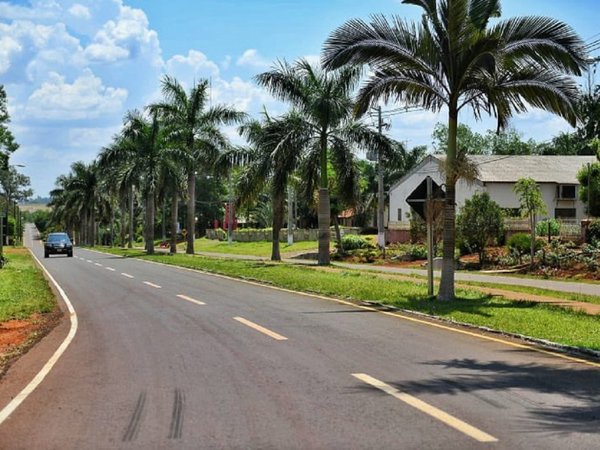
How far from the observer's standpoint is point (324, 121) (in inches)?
1224

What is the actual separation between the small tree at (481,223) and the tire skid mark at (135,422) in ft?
85.8

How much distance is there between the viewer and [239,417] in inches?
254

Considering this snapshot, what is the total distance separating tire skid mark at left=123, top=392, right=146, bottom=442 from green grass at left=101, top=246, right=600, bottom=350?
270 inches

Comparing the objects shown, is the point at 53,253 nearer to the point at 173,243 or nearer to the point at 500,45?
the point at 173,243

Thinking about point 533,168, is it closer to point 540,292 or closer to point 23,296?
point 540,292

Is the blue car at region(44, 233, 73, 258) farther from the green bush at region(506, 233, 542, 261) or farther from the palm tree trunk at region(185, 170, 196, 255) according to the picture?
the green bush at region(506, 233, 542, 261)

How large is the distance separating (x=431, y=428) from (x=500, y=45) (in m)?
12.1

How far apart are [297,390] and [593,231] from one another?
87.6 feet

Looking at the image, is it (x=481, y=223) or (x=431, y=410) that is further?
(x=481, y=223)

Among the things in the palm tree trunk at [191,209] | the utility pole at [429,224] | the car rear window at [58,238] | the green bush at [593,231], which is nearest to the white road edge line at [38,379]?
the utility pole at [429,224]

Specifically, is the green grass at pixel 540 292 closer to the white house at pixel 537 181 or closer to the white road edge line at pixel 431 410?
the white road edge line at pixel 431 410

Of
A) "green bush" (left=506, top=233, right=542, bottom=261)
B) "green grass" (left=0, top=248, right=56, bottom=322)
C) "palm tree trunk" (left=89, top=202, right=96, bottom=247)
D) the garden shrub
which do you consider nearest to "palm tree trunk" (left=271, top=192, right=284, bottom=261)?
"green bush" (left=506, top=233, right=542, bottom=261)

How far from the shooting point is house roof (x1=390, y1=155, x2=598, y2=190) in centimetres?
5491

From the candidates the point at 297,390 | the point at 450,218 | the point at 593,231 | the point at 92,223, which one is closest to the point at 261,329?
the point at 297,390
